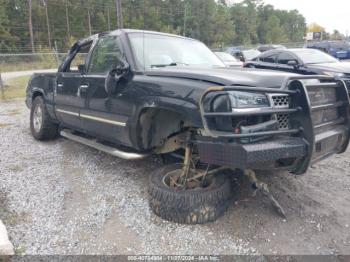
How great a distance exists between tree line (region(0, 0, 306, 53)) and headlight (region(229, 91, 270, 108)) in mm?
43483

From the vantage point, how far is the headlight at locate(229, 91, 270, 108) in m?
2.72

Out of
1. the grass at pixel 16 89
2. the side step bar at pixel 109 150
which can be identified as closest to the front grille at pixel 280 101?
the side step bar at pixel 109 150

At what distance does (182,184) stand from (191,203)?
0.42 metres

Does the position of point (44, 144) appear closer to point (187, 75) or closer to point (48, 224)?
point (48, 224)

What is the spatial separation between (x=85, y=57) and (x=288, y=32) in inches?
4116

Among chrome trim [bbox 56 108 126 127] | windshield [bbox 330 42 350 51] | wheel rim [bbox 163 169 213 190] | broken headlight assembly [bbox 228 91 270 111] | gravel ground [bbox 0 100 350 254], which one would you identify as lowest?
gravel ground [bbox 0 100 350 254]

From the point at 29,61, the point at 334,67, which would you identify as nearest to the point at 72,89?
the point at 334,67

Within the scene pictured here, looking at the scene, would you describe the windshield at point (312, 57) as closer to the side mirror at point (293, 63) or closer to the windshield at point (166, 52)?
the side mirror at point (293, 63)

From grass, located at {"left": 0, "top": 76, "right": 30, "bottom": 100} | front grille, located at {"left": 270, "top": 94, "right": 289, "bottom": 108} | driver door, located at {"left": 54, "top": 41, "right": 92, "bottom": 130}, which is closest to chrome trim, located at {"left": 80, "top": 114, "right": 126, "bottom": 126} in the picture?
driver door, located at {"left": 54, "top": 41, "right": 92, "bottom": 130}

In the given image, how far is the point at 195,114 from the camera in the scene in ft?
9.66

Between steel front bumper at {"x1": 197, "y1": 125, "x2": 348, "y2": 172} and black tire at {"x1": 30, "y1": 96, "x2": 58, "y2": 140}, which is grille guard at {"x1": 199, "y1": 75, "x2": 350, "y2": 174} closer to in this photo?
steel front bumper at {"x1": 197, "y1": 125, "x2": 348, "y2": 172}

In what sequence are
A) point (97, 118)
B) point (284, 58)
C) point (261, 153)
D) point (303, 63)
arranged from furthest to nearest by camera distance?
point (284, 58) → point (303, 63) → point (97, 118) → point (261, 153)

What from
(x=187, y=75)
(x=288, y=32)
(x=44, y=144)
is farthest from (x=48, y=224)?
(x=288, y=32)

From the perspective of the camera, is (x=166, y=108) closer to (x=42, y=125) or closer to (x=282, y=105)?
(x=282, y=105)
